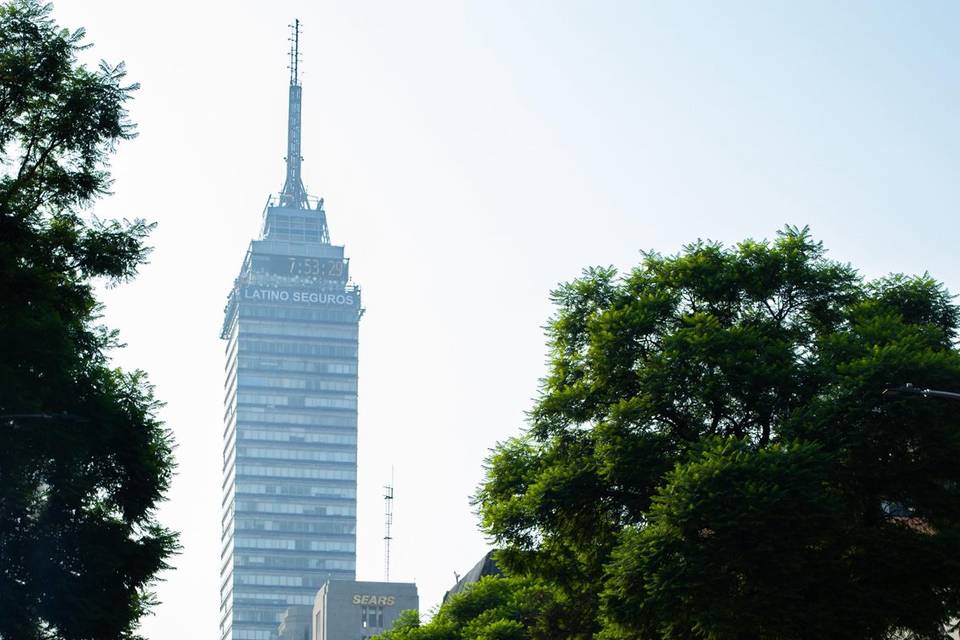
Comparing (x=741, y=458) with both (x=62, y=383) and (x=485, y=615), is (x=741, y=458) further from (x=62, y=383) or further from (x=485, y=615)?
(x=485, y=615)

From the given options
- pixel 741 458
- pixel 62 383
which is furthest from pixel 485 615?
pixel 62 383

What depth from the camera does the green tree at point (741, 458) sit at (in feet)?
147

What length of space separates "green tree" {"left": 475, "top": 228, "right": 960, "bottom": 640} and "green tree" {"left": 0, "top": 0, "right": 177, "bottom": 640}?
46.0 feet

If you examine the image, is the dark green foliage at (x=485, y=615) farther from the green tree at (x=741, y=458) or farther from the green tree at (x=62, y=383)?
the green tree at (x=62, y=383)

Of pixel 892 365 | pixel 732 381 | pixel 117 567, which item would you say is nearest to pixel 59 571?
pixel 117 567

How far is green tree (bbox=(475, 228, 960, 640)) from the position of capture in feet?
147

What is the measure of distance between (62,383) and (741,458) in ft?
61.8

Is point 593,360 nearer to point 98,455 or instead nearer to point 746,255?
point 746,255

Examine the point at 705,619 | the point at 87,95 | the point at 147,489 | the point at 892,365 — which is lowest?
the point at 705,619

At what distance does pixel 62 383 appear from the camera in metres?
41.2

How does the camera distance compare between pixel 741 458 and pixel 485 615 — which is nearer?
pixel 741 458

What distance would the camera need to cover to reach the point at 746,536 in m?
44.7

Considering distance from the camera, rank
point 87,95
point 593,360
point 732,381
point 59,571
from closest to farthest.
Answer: point 87,95, point 59,571, point 732,381, point 593,360

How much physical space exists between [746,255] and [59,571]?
83.7ft
